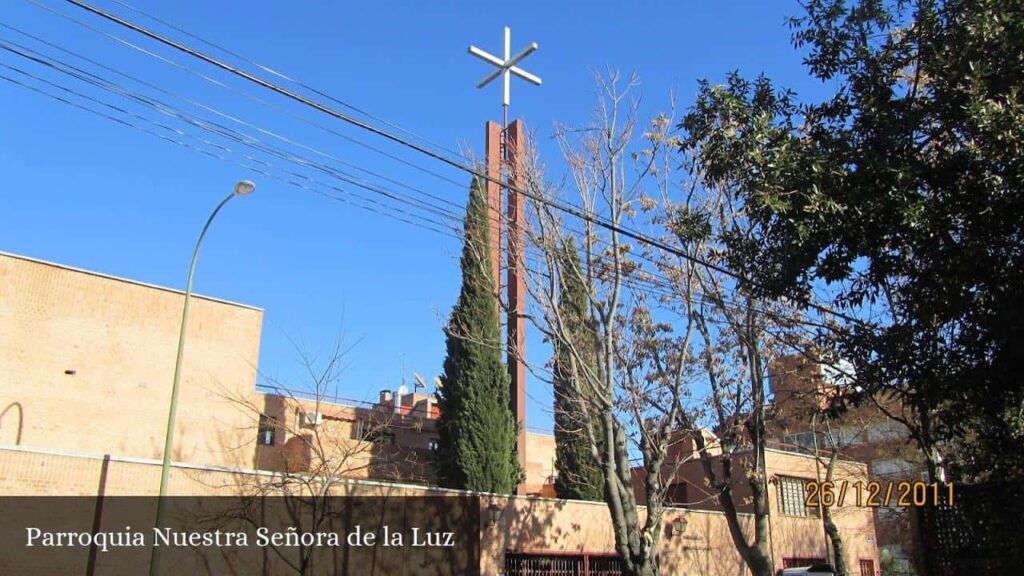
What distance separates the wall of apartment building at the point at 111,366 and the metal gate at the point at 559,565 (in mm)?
8863

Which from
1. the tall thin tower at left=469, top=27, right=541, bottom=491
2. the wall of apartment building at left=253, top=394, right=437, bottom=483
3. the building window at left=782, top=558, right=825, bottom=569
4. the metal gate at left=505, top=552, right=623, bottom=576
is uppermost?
the tall thin tower at left=469, top=27, right=541, bottom=491

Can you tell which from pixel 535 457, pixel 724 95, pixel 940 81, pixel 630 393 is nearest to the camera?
pixel 940 81

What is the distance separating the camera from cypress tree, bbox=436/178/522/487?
2522cm

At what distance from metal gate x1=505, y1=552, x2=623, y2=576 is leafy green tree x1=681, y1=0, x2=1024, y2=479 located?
14116 millimetres

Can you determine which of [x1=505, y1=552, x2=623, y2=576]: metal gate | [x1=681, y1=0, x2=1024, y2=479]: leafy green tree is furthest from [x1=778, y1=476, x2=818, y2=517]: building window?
[x1=681, y1=0, x2=1024, y2=479]: leafy green tree

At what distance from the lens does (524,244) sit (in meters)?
17.2

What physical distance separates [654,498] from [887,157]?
33.1ft

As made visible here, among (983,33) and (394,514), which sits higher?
(983,33)

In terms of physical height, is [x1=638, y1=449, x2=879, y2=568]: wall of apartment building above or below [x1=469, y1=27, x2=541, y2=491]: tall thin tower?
below

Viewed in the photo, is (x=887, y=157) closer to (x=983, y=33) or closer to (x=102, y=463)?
(x=983, y=33)

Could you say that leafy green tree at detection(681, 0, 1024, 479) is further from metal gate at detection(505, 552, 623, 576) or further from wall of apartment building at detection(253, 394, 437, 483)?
wall of apartment building at detection(253, 394, 437, 483)

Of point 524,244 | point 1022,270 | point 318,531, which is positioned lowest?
point 318,531

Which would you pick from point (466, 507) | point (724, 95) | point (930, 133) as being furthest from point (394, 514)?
point (930, 133)

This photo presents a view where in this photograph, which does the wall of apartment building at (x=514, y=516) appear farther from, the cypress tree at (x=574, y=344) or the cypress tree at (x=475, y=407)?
the cypress tree at (x=574, y=344)
